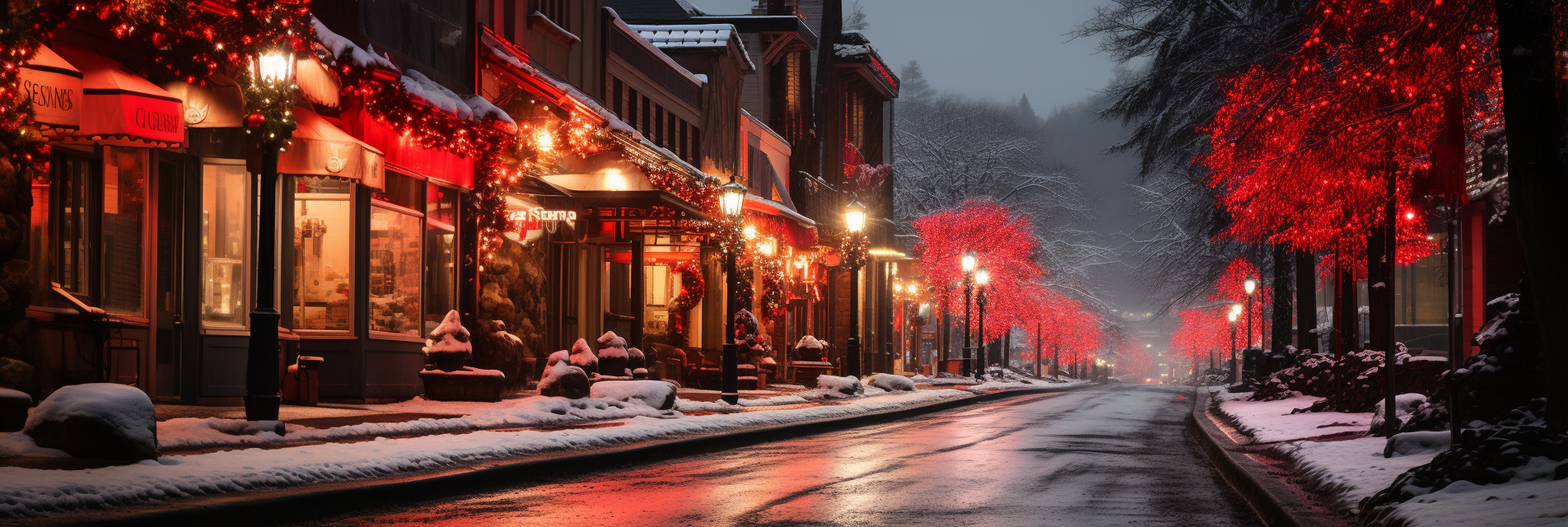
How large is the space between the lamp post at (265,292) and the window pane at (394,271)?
675cm

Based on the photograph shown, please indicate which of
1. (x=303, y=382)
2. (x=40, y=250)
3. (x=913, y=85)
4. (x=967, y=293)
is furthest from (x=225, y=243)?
(x=913, y=85)

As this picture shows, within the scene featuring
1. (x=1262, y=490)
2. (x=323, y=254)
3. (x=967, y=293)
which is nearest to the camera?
(x=1262, y=490)

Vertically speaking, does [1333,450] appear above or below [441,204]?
below

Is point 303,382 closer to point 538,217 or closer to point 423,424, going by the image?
point 423,424

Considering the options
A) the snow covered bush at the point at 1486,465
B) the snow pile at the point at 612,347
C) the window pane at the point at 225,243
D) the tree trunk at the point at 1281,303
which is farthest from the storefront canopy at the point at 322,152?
the tree trunk at the point at 1281,303

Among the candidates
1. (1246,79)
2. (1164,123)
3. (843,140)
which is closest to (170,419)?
(1246,79)

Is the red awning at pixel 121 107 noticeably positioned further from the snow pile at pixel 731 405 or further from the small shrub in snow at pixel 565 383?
the snow pile at pixel 731 405

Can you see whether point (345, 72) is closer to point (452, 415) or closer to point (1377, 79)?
point (452, 415)

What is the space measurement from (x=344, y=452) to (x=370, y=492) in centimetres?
161

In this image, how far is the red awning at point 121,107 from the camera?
45.3ft

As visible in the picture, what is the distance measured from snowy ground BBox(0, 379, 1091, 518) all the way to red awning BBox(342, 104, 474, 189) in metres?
3.50

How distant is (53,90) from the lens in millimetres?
12648

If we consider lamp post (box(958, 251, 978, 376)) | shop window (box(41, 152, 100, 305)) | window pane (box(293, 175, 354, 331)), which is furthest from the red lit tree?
lamp post (box(958, 251, 978, 376))

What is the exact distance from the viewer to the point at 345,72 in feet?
55.8
